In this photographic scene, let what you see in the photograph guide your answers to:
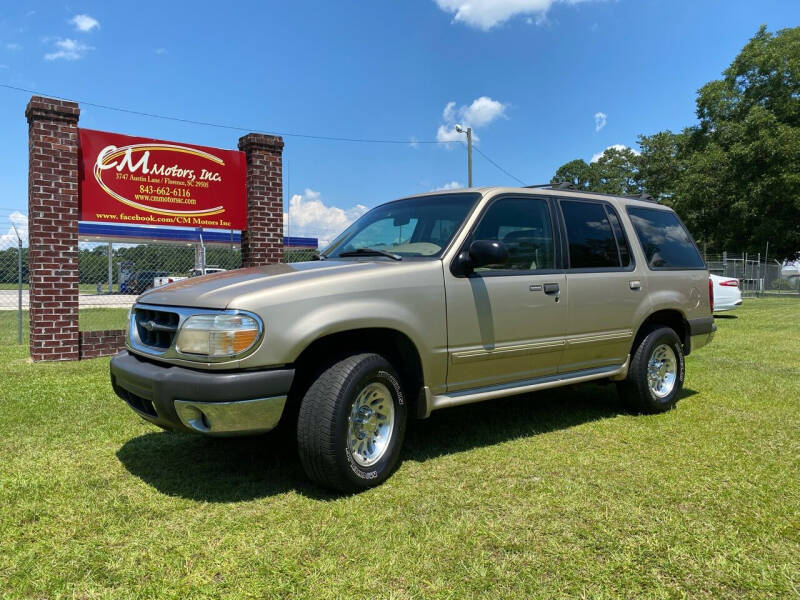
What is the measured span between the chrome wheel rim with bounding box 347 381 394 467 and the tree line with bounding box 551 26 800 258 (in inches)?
1015

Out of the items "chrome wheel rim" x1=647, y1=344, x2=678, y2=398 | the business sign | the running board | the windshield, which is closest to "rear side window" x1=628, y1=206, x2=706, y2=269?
"chrome wheel rim" x1=647, y1=344, x2=678, y2=398

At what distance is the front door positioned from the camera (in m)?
3.90

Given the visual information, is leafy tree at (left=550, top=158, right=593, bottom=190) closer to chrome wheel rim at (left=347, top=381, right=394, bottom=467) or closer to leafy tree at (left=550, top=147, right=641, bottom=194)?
leafy tree at (left=550, top=147, right=641, bottom=194)

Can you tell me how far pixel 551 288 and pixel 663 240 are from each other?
190 cm

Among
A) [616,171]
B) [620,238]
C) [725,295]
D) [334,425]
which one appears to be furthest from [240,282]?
[616,171]

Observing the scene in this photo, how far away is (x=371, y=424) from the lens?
355cm

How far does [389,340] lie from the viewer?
3.74m

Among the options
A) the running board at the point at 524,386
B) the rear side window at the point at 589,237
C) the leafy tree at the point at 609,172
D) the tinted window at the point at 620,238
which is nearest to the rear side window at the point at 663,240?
the tinted window at the point at 620,238

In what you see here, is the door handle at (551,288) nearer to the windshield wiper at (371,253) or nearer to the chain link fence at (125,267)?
the windshield wiper at (371,253)

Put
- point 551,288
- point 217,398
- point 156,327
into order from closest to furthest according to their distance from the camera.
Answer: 1. point 217,398
2. point 156,327
3. point 551,288

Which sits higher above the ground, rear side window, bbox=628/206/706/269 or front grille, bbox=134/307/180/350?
rear side window, bbox=628/206/706/269

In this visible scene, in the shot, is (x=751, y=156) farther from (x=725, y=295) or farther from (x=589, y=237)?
(x=589, y=237)

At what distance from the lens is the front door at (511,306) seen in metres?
3.90

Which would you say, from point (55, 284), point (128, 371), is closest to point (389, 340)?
point (128, 371)
